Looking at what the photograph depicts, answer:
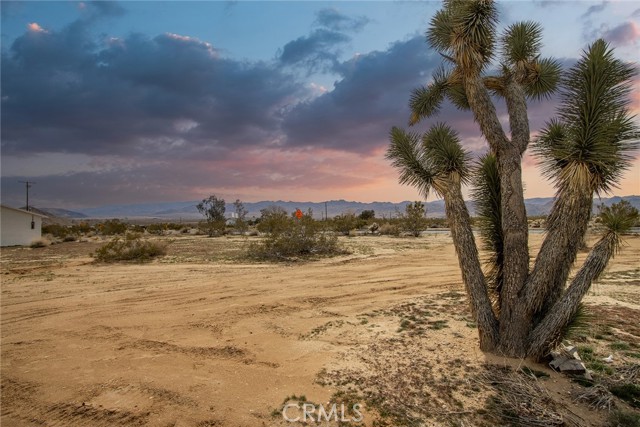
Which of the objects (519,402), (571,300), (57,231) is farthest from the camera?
(57,231)

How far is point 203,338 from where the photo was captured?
5.91 meters

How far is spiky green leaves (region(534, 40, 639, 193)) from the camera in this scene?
156 inches

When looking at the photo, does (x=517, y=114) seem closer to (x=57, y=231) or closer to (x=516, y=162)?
(x=516, y=162)

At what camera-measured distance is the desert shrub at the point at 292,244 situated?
17188 mm

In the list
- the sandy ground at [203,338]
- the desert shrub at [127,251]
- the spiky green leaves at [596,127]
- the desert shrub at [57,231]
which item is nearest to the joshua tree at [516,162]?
the spiky green leaves at [596,127]

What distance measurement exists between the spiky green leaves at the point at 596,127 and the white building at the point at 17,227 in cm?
3295

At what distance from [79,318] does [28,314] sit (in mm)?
1391

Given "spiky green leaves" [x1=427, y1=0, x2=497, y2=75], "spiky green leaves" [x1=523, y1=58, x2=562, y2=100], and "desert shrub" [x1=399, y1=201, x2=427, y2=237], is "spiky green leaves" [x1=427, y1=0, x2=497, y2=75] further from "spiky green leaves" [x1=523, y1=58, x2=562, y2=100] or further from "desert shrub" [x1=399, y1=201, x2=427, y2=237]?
"desert shrub" [x1=399, y1=201, x2=427, y2=237]

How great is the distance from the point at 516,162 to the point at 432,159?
1.15m

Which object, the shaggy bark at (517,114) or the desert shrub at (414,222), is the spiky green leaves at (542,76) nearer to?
the shaggy bark at (517,114)

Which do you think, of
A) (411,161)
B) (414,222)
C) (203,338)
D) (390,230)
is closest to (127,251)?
(203,338)

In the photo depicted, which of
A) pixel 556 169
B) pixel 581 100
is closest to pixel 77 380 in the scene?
pixel 556 169

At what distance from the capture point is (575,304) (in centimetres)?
440

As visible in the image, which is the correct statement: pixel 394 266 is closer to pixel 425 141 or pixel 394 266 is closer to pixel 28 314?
pixel 425 141
